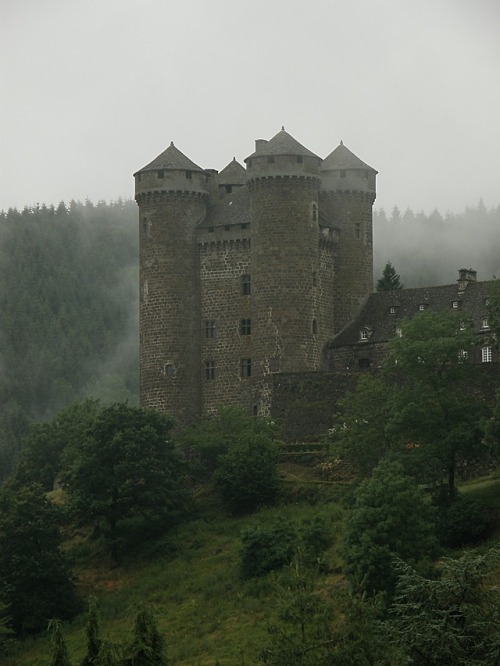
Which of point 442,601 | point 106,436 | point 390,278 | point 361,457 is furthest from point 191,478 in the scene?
point 442,601

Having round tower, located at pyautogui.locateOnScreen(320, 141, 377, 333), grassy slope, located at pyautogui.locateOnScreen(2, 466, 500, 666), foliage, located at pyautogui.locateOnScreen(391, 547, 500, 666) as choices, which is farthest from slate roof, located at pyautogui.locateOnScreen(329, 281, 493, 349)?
foliage, located at pyautogui.locateOnScreen(391, 547, 500, 666)

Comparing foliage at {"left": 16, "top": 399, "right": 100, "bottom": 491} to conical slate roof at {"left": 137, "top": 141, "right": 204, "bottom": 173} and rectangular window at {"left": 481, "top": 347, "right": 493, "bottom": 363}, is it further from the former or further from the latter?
rectangular window at {"left": 481, "top": 347, "right": 493, "bottom": 363}

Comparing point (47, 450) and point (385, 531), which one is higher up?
point (47, 450)

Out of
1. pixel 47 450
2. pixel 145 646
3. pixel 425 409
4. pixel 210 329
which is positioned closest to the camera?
pixel 145 646

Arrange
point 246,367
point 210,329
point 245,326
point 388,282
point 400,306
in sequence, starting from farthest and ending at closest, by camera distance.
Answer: point 388,282 < point 210,329 < point 400,306 < point 245,326 < point 246,367

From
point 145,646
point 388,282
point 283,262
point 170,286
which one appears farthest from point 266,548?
point 388,282

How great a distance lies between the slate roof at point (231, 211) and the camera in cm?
10638

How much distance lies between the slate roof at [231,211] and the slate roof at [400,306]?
26.7 feet

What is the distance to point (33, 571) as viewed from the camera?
292 ft

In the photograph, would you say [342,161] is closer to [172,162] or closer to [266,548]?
[172,162]

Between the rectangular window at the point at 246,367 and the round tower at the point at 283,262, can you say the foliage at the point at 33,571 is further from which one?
the rectangular window at the point at 246,367

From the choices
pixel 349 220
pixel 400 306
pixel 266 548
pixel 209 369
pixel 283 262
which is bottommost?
pixel 266 548

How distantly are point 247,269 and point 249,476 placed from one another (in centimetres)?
1517

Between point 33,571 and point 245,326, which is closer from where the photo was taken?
point 33,571
